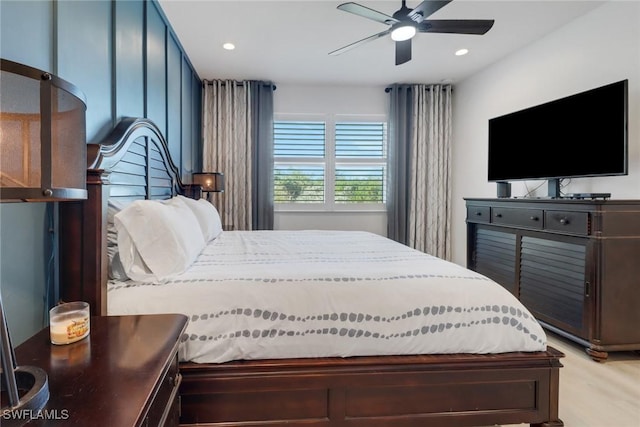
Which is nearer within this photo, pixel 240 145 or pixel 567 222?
pixel 567 222

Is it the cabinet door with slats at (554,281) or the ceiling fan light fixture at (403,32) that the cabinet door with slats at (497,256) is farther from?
the ceiling fan light fixture at (403,32)

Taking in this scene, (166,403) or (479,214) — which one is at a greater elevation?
(479,214)

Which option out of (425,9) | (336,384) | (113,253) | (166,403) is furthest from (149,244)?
(425,9)

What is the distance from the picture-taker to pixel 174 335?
1.04m

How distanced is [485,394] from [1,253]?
1.88m

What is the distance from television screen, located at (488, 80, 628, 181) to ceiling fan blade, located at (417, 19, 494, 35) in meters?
1.01

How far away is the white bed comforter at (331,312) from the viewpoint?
1318mm

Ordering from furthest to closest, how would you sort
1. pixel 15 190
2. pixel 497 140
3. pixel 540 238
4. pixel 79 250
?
pixel 497 140 < pixel 540 238 < pixel 79 250 < pixel 15 190

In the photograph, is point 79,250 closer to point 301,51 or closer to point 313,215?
point 301,51

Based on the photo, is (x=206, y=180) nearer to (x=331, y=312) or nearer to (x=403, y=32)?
(x=403, y=32)

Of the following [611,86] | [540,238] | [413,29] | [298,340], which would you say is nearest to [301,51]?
[413,29]

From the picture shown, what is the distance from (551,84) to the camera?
312cm

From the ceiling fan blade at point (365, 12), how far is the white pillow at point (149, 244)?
1656 millimetres

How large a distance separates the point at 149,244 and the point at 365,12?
6.30 ft
